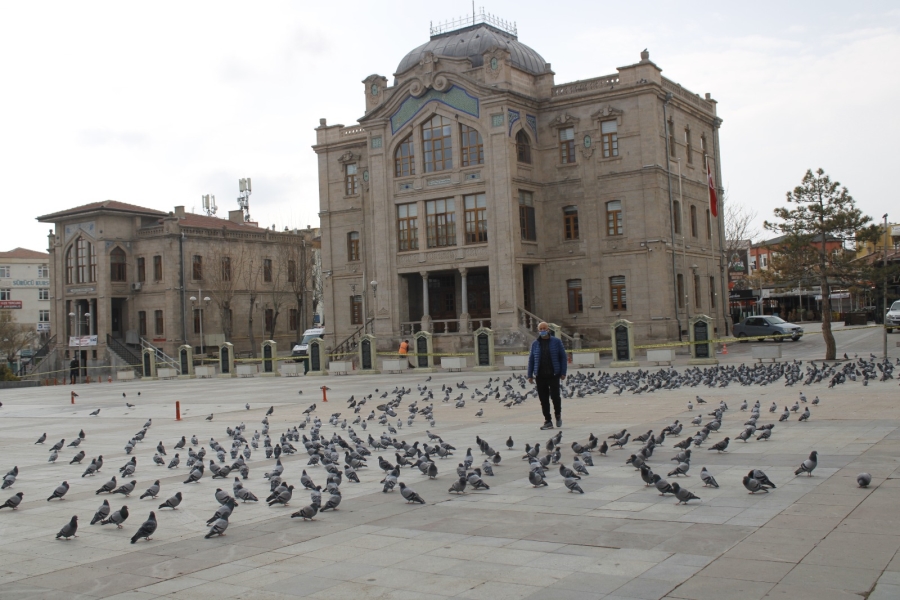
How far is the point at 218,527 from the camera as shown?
8016 mm

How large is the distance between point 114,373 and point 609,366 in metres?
39.0

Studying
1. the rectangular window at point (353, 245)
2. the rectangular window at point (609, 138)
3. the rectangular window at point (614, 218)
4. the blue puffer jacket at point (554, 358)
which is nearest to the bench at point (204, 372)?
the rectangular window at point (353, 245)

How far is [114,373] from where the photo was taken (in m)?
60.8

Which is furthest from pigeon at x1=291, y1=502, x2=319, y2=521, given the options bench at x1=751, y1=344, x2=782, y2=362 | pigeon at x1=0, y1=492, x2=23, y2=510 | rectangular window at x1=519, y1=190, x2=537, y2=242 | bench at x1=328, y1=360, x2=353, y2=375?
rectangular window at x1=519, y1=190, x2=537, y2=242

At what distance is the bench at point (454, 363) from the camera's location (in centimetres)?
3850

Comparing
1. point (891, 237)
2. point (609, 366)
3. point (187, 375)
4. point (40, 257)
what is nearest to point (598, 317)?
point (609, 366)

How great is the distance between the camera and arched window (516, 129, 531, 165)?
46562 millimetres

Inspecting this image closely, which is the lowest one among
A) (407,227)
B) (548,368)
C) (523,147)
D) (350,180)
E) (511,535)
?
(511,535)

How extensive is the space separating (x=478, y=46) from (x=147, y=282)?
96.9 ft

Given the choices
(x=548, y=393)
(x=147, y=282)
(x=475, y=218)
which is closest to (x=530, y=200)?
(x=475, y=218)

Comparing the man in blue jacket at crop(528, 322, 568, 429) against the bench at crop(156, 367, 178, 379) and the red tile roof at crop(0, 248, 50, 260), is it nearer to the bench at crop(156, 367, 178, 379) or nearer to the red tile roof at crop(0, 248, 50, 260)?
the bench at crop(156, 367, 178, 379)

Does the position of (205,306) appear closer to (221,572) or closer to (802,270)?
(802,270)

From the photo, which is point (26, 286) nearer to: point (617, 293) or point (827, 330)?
point (617, 293)

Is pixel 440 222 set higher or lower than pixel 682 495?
higher
